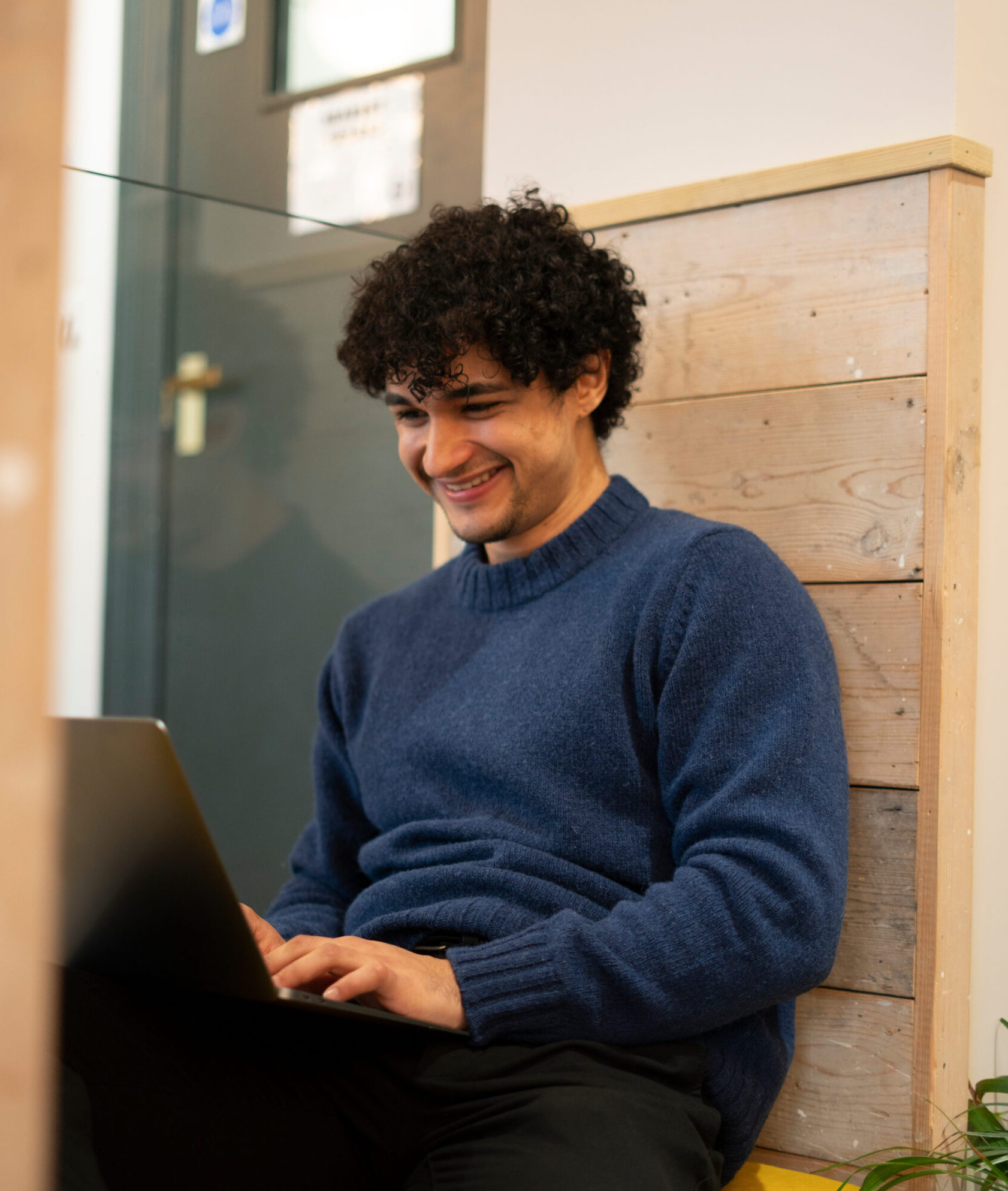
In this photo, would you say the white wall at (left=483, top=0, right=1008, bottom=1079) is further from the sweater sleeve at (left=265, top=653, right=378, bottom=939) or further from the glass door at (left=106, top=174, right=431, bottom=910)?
the sweater sleeve at (left=265, top=653, right=378, bottom=939)

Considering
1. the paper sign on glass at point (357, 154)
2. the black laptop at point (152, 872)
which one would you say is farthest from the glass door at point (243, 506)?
the black laptop at point (152, 872)

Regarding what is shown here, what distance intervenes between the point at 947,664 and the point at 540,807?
415 millimetres

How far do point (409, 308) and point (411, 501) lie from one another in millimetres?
592

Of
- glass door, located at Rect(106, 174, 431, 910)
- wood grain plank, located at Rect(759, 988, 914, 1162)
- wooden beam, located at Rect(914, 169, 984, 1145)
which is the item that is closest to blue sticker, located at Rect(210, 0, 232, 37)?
glass door, located at Rect(106, 174, 431, 910)

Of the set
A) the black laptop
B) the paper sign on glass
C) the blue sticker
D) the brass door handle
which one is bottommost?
the black laptop

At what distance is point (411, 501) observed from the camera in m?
1.78

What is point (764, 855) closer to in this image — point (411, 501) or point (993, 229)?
point (993, 229)

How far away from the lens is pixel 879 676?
117 cm

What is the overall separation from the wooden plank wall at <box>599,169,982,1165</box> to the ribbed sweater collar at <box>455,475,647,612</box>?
0.43ft

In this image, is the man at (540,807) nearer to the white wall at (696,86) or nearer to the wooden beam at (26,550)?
the white wall at (696,86)

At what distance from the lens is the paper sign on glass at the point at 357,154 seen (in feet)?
5.90

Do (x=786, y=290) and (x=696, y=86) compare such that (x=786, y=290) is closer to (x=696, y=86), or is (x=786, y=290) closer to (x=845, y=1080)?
(x=696, y=86)

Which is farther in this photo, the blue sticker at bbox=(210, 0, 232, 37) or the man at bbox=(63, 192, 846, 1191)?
the blue sticker at bbox=(210, 0, 232, 37)

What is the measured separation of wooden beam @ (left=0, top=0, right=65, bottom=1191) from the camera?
0.35 metres
